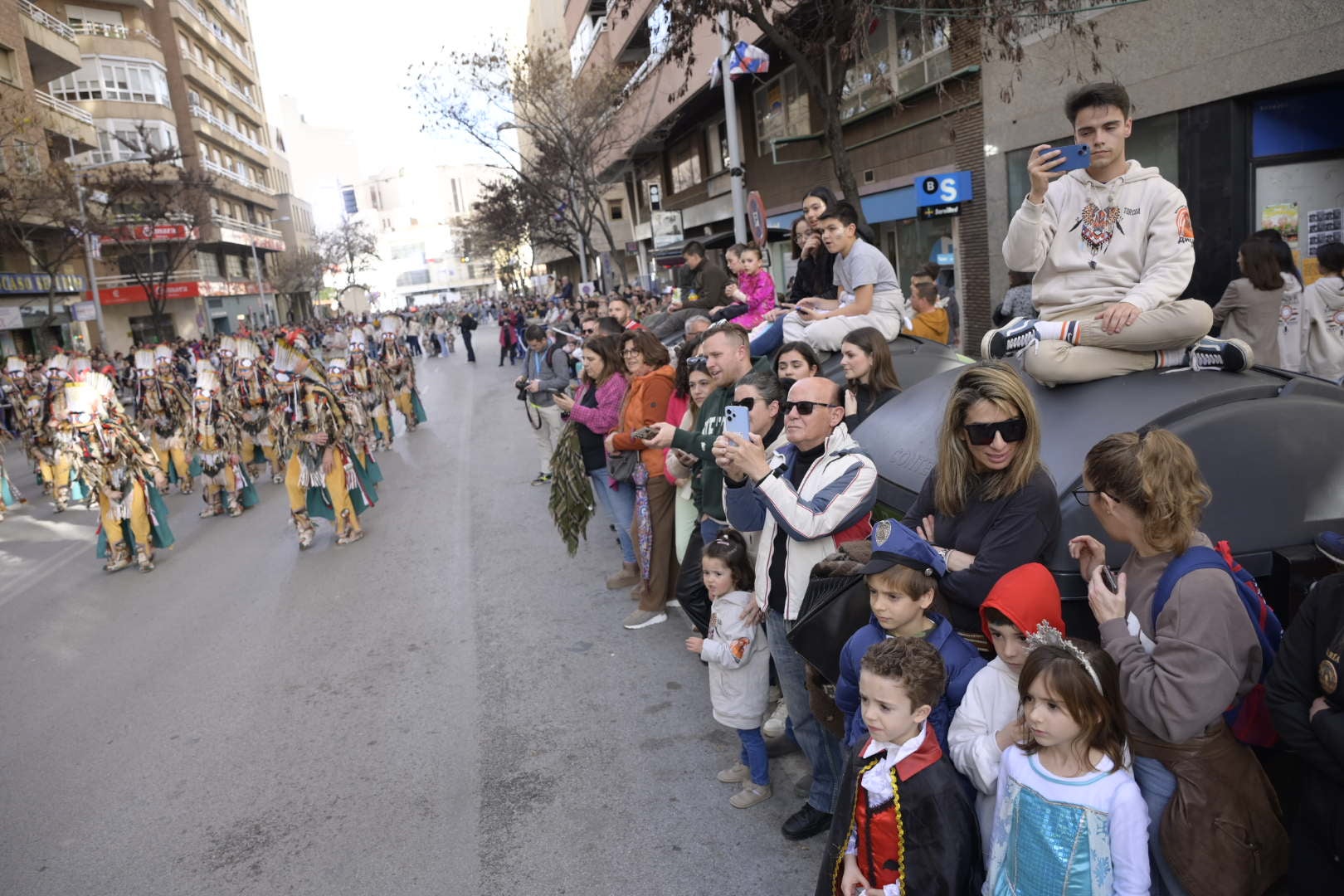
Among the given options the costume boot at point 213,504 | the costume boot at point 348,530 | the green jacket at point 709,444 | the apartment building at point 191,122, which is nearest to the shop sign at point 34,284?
the apartment building at point 191,122

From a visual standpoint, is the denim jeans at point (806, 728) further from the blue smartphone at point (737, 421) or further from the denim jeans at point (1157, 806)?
the denim jeans at point (1157, 806)

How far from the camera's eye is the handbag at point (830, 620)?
125 inches

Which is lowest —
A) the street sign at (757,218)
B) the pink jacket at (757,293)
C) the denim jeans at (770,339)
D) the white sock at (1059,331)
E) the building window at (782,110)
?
the denim jeans at (770,339)

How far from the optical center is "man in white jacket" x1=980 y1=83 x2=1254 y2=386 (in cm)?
331

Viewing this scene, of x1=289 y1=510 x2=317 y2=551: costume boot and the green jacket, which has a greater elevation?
the green jacket

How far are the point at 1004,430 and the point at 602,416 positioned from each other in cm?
406

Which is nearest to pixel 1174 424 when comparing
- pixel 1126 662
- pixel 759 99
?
pixel 1126 662

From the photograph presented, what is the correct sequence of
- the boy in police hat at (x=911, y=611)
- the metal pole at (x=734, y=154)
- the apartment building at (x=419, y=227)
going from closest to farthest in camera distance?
1. the boy in police hat at (x=911, y=611)
2. the metal pole at (x=734, y=154)
3. the apartment building at (x=419, y=227)

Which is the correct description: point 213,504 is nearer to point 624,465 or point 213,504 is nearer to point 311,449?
point 311,449

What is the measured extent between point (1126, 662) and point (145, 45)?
192 feet

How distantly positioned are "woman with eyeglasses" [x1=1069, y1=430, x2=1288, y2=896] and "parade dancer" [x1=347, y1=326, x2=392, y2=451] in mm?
13961

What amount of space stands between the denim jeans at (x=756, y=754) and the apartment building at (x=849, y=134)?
707 centimetres

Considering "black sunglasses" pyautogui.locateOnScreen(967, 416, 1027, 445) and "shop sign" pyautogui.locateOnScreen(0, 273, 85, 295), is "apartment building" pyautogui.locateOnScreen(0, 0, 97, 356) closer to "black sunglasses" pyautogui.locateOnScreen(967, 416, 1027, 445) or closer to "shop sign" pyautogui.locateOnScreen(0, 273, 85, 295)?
"shop sign" pyautogui.locateOnScreen(0, 273, 85, 295)

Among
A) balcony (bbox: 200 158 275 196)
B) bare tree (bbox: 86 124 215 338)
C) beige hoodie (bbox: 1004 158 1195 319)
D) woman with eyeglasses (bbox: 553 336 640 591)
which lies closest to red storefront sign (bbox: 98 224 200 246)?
bare tree (bbox: 86 124 215 338)
